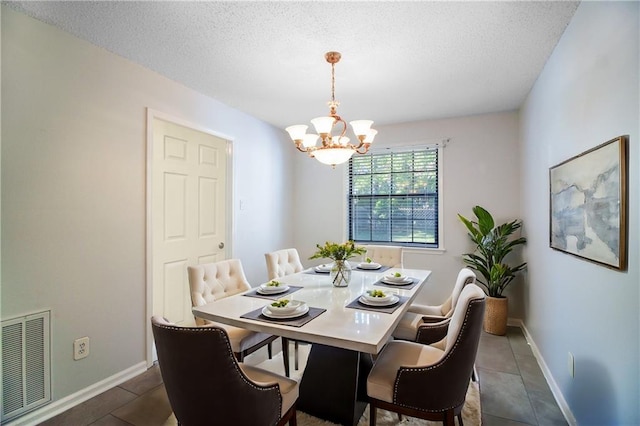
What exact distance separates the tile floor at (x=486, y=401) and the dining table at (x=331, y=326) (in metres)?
0.83

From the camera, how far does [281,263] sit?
10.1 feet

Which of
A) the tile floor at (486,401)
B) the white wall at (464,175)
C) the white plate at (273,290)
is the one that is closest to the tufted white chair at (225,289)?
the white plate at (273,290)

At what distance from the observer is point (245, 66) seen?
8.36ft

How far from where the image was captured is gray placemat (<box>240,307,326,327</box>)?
157cm

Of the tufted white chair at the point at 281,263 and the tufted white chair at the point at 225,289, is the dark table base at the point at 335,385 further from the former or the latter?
the tufted white chair at the point at 281,263

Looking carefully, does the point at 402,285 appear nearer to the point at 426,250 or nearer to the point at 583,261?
the point at 583,261

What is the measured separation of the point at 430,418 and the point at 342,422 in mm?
610

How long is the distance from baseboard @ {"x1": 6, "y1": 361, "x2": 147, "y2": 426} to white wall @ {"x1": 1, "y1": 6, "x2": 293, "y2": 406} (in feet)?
0.14

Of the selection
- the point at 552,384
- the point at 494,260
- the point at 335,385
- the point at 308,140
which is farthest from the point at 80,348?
the point at 494,260

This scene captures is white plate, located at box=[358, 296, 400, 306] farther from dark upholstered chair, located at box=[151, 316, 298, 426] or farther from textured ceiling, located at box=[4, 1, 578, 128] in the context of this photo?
textured ceiling, located at box=[4, 1, 578, 128]

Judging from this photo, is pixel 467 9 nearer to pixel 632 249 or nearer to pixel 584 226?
pixel 584 226

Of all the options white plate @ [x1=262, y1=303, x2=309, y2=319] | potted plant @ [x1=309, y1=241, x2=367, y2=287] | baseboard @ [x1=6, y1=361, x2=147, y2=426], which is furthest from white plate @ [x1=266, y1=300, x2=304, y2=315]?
baseboard @ [x1=6, y1=361, x2=147, y2=426]

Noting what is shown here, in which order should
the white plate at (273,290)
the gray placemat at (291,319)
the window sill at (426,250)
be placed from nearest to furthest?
the gray placemat at (291,319), the white plate at (273,290), the window sill at (426,250)

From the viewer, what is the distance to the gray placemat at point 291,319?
61.8 inches
